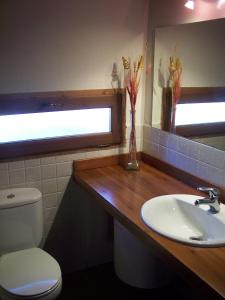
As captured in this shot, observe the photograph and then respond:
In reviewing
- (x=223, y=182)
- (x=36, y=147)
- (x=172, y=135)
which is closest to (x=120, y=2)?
(x=172, y=135)

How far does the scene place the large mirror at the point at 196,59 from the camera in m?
1.84

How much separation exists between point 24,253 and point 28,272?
0.20m

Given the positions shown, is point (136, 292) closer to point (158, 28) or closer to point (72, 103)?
point (72, 103)

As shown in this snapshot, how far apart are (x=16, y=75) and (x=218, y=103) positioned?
117 centimetres

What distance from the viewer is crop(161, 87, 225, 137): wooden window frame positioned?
1880mm

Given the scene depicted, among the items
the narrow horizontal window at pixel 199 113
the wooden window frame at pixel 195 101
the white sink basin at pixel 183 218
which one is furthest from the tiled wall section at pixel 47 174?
the white sink basin at pixel 183 218

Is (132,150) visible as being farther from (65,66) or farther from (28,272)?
(28,272)

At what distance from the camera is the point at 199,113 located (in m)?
2.04

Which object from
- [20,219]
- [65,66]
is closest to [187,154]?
[65,66]

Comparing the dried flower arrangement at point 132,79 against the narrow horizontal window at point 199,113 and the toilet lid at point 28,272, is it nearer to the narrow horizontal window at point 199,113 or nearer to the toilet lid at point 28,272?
the narrow horizontal window at point 199,113

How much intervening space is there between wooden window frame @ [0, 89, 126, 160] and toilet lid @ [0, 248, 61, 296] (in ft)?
1.99

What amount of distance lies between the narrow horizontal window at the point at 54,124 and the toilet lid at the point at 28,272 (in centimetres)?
71

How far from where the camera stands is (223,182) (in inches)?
74.7

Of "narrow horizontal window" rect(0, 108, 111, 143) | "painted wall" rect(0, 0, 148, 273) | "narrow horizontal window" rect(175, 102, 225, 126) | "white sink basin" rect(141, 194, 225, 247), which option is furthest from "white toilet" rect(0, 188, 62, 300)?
"narrow horizontal window" rect(175, 102, 225, 126)
